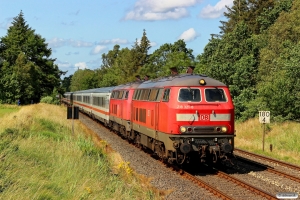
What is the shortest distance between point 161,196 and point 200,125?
12.5 ft

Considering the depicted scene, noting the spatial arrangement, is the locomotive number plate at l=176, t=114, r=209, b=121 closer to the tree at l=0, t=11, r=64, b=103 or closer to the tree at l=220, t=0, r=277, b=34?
the tree at l=0, t=11, r=64, b=103

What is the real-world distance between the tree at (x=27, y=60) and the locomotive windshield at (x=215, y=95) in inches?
1907

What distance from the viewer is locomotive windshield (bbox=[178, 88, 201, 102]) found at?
1525cm

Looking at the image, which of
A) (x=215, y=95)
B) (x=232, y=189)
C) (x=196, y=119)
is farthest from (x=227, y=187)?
(x=215, y=95)

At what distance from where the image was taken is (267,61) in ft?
140

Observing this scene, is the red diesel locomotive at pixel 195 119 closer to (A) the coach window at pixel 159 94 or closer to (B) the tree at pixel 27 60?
(A) the coach window at pixel 159 94

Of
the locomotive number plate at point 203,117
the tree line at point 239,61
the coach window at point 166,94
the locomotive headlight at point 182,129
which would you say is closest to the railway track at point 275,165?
the locomotive number plate at point 203,117

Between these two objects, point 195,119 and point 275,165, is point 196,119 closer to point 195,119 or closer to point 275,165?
point 195,119

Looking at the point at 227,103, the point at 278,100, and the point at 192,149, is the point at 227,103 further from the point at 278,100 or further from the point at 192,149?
the point at 278,100

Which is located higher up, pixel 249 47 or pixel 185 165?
pixel 249 47

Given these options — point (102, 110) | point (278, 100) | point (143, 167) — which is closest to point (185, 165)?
point (143, 167)

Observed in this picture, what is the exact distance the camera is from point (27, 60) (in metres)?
70.0

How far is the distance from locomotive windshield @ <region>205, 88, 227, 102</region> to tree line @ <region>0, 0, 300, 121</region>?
16.7 metres

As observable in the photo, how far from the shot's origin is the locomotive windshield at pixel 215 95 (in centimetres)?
1538
